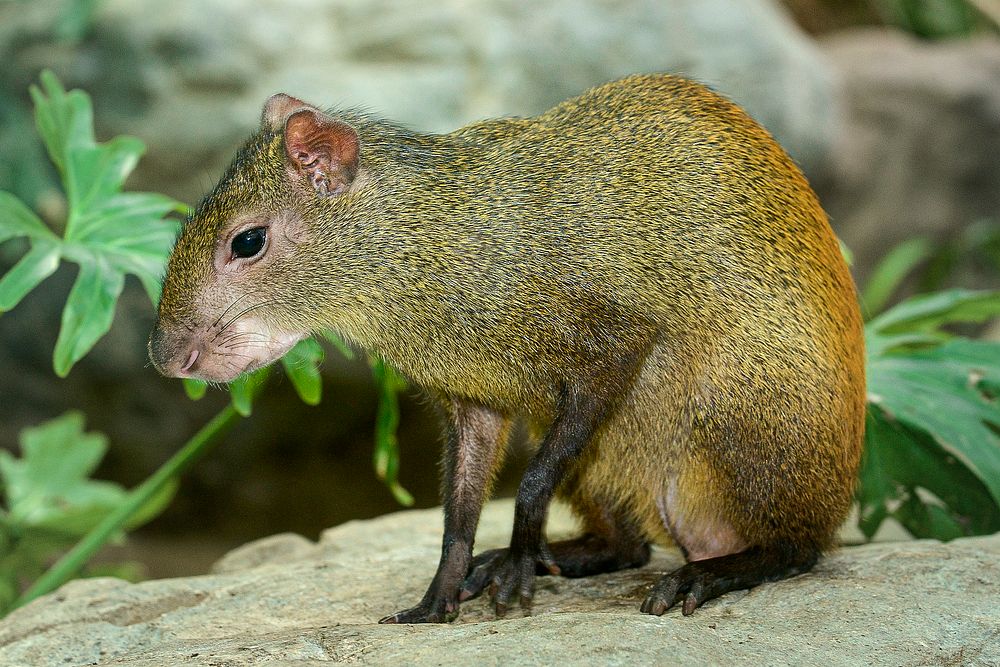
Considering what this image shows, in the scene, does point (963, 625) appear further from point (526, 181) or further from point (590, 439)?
point (526, 181)

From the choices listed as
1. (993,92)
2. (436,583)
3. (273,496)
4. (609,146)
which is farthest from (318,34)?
(993,92)

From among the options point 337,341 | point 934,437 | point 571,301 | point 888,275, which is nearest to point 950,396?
point 934,437

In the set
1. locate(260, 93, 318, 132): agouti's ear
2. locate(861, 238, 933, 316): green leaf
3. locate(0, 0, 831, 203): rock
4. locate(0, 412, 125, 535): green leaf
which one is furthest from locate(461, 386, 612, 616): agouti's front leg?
locate(0, 0, 831, 203): rock

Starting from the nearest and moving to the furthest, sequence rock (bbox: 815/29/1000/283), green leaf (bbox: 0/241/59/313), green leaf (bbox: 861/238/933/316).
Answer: green leaf (bbox: 0/241/59/313)
green leaf (bbox: 861/238/933/316)
rock (bbox: 815/29/1000/283)

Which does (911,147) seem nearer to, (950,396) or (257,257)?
(950,396)

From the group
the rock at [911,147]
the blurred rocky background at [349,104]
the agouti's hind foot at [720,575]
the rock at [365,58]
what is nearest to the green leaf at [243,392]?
the agouti's hind foot at [720,575]

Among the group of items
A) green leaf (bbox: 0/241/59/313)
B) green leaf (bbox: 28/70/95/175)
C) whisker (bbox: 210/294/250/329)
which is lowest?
whisker (bbox: 210/294/250/329)

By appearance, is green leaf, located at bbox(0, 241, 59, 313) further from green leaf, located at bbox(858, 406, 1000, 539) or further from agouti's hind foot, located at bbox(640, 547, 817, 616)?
green leaf, located at bbox(858, 406, 1000, 539)

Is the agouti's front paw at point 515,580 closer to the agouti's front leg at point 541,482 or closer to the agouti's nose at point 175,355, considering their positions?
the agouti's front leg at point 541,482
